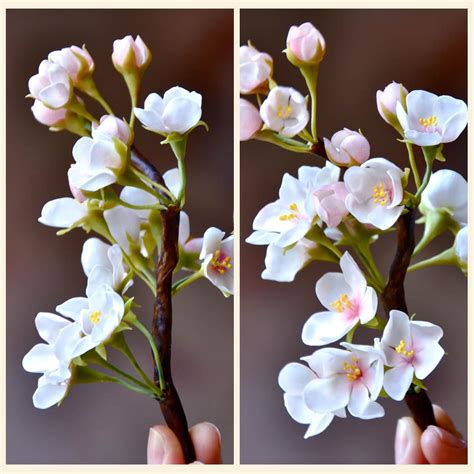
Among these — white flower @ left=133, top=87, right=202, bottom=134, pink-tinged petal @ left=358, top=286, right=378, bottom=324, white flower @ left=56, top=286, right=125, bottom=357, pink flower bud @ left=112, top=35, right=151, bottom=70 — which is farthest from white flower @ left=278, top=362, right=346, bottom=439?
pink flower bud @ left=112, top=35, right=151, bottom=70

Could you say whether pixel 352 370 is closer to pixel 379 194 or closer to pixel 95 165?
pixel 379 194

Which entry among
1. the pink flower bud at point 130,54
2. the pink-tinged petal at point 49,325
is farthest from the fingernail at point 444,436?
the pink flower bud at point 130,54

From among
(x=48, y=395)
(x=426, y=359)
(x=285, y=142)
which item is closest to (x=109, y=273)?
(x=48, y=395)

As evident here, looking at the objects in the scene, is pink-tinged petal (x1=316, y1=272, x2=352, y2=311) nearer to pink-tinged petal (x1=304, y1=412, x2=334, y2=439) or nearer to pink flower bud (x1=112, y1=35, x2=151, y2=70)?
pink-tinged petal (x1=304, y1=412, x2=334, y2=439)

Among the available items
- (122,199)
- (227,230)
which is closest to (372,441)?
(227,230)

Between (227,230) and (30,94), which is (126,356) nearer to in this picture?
(227,230)

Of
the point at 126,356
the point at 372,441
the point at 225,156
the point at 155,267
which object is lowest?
the point at 372,441

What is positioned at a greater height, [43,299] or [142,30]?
[142,30]

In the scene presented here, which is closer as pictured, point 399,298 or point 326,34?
point 399,298
